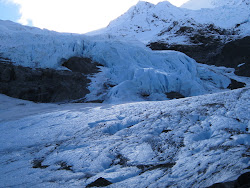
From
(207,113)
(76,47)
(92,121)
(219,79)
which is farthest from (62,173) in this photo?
(219,79)

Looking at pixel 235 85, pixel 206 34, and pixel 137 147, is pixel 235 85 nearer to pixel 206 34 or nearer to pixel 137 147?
pixel 206 34

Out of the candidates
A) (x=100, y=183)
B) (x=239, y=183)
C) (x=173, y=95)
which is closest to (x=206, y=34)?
(x=173, y=95)

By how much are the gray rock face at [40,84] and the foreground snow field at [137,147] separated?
8151mm

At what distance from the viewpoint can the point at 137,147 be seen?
450cm

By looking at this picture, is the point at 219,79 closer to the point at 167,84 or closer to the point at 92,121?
the point at 167,84

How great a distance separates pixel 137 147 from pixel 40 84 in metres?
13.4

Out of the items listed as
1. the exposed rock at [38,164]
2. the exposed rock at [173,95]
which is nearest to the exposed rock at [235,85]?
the exposed rock at [173,95]

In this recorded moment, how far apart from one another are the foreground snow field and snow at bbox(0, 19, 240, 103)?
7669 mm

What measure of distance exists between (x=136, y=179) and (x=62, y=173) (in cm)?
153

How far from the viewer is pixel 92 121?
22.1 feet

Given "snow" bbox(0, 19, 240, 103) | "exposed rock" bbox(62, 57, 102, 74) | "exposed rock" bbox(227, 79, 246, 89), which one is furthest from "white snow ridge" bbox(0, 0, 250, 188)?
"exposed rock" bbox(227, 79, 246, 89)

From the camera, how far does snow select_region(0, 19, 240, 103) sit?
1561 centimetres

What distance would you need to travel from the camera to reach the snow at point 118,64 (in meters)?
15.6

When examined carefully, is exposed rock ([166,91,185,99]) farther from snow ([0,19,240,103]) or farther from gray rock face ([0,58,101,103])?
gray rock face ([0,58,101,103])
